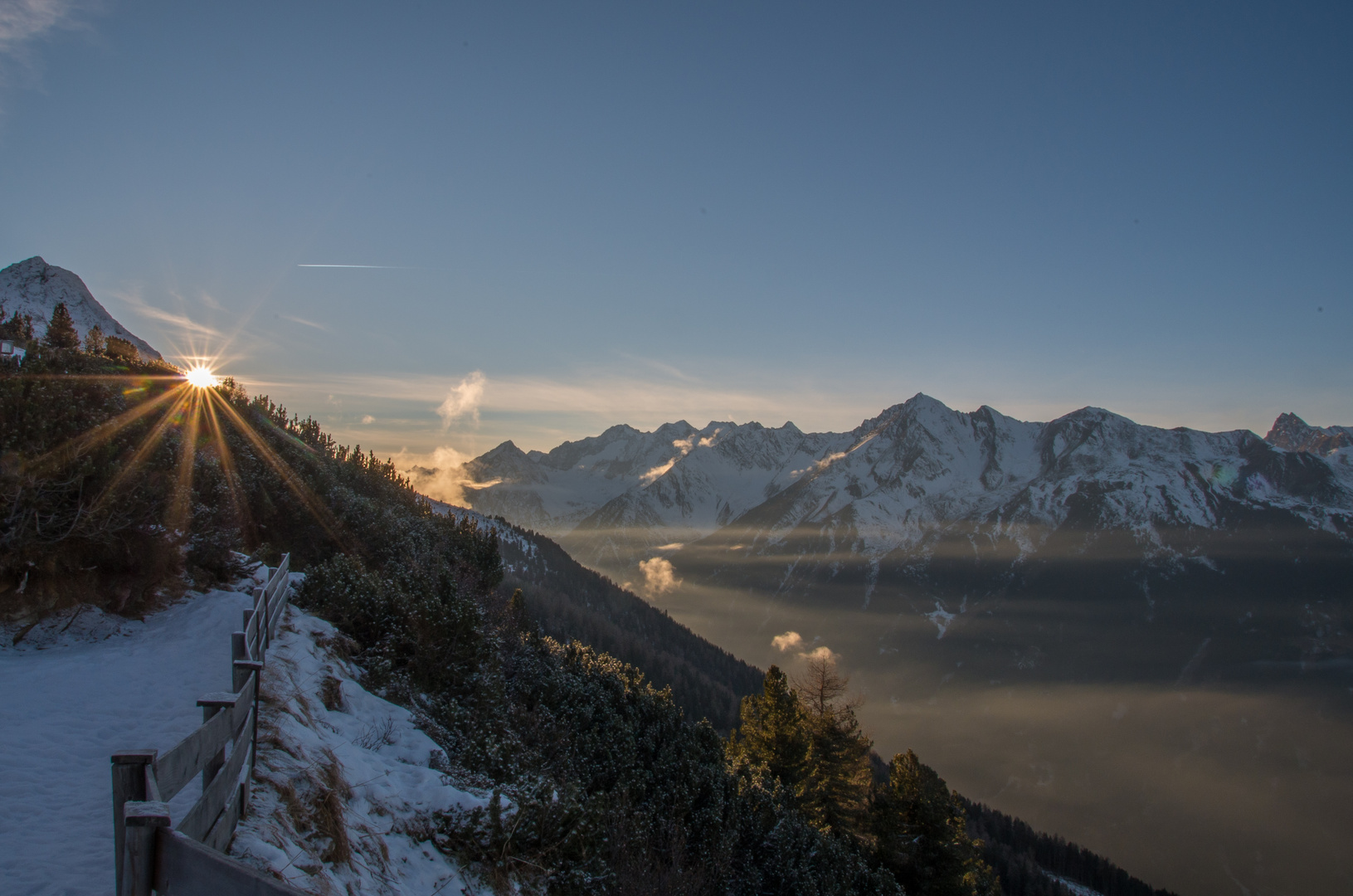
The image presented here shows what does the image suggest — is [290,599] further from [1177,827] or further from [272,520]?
[1177,827]

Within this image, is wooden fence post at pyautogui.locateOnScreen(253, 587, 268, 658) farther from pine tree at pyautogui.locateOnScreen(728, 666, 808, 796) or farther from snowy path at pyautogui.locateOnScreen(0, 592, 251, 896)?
pine tree at pyautogui.locateOnScreen(728, 666, 808, 796)

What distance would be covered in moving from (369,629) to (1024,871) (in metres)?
105

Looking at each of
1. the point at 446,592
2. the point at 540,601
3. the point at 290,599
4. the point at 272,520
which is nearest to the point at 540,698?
the point at 446,592

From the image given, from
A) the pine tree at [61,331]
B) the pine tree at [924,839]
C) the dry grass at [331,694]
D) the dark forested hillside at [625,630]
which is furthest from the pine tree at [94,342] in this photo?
the pine tree at [924,839]

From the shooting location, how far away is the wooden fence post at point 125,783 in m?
3.59

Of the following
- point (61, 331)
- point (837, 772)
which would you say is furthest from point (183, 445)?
point (837, 772)

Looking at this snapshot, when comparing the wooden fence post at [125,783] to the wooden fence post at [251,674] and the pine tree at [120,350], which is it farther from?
the pine tree at [120,350]

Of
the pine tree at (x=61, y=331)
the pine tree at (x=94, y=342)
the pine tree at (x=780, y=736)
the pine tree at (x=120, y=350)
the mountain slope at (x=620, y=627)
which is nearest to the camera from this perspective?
the pine tree at (x=61, y=331)

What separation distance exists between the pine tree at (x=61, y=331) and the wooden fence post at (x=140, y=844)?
37490mm

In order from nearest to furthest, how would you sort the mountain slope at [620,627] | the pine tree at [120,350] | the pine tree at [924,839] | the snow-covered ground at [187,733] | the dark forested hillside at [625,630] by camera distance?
1. the snow-covered ground at [187,733]
2. the pine tree at [924,839]
3. the pine tree at [120,350]
4. the mountain slope at [620,627]
5. the dark forested hillside at [625,630]

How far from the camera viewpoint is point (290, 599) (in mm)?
18250

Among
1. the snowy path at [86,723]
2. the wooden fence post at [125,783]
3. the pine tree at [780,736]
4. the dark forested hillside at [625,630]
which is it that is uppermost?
the wooden fence post at [125,783]

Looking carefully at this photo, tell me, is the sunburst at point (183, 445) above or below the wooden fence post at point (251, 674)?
above

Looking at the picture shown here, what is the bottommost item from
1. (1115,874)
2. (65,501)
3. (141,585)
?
(1115,874)
